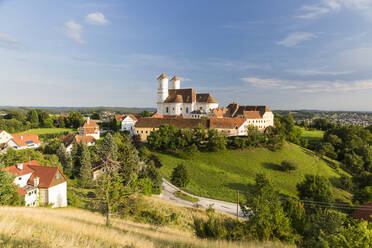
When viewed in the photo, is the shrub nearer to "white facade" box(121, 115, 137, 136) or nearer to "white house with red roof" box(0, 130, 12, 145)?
"white facade" box(121, 115, 137, 136)

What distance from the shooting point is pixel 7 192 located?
20906 millimetres

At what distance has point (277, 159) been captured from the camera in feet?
151

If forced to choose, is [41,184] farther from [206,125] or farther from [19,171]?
[206,125]

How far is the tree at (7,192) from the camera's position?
20047 millimetres

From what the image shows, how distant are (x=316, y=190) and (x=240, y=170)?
47.4 ft

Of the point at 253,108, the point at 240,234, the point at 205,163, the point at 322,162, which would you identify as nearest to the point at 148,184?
the point at 205,163

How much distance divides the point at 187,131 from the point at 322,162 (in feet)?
114

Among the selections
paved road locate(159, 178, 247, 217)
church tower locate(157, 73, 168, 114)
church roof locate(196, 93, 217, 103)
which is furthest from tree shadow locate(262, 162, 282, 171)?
church tower locate(157, 73, 168, 114)

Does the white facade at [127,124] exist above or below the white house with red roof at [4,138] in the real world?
above

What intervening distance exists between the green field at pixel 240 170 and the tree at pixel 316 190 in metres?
4.50

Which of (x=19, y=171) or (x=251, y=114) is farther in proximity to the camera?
(x=251, y=114)

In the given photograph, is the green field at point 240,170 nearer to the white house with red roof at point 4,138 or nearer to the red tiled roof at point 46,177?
the red tiled roof at point 46,177

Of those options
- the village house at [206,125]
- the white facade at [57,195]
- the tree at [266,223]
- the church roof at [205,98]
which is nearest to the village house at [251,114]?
the church roof at [205,98]

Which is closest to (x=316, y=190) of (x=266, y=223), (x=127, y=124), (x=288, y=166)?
(x=288, y=166)
